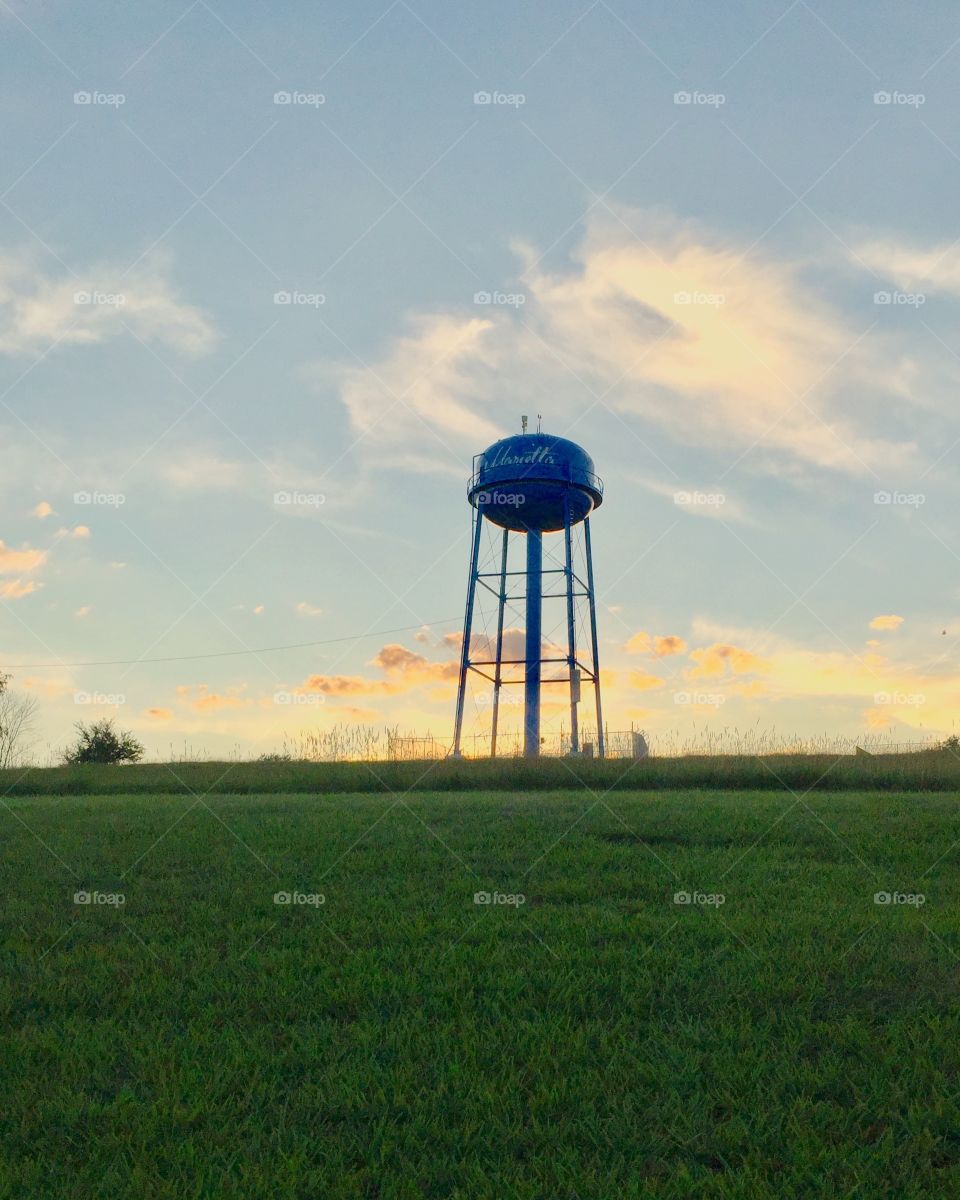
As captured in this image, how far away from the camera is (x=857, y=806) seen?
1266 cm

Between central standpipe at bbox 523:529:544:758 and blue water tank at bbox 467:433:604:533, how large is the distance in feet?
4.14

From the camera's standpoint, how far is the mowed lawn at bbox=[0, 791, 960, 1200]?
3.94 metres

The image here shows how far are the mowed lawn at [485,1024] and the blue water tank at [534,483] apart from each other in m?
23.1

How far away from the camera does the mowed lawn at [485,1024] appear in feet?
12.9

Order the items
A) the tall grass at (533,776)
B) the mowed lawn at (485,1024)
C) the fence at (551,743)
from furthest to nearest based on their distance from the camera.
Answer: the fence at (551,743) → the tall grass at (533,776) → the mowed lawn at (485,1024)

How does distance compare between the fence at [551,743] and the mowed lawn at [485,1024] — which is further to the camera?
the fence at [551,743]

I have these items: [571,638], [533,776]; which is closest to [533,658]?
[571,638]

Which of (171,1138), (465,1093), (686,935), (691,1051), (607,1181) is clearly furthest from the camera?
(686,935)

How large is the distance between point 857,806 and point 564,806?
397 cm

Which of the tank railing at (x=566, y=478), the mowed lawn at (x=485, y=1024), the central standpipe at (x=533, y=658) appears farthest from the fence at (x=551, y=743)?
the mowed lawn at (x=485, y=1024)

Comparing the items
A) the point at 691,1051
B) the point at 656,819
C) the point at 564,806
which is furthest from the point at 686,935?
the point at 564,806

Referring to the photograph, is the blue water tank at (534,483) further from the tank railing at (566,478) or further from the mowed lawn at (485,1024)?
the mowed lawn at (485,1024)

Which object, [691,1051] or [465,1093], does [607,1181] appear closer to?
[465,1093]

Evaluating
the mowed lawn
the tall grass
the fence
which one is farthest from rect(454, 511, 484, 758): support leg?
the mowed lawn
